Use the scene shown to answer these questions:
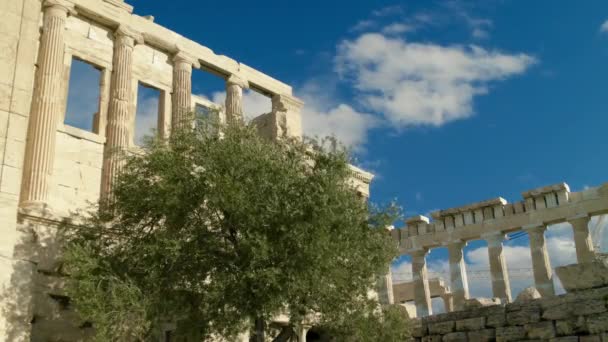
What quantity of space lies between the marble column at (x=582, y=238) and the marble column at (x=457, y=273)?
444 centimetres

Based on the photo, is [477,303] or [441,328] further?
[441,328]

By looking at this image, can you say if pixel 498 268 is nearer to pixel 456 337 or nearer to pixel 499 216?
pixel 499 216

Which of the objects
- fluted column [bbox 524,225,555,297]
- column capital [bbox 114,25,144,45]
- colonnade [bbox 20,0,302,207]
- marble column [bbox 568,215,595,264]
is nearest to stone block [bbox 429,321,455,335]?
colonnade [bbox 20,0,302,207]

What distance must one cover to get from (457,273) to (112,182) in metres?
14.9

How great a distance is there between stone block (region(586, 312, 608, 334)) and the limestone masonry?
23 millimetres

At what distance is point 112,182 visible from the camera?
17.2 metres

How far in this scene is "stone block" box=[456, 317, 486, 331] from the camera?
1491 centimetres

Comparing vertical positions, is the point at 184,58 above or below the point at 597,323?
above

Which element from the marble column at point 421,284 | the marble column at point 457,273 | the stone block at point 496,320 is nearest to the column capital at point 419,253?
the marble column at point 421,284

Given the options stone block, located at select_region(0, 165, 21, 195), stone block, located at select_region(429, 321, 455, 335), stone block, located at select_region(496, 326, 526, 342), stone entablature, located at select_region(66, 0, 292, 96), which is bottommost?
stone block, located at select_region(496, 326, 526, 342)

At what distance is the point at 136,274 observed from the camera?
42.4 ft

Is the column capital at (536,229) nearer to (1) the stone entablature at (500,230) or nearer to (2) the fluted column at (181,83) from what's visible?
(1) the stone entablature at (500,230)

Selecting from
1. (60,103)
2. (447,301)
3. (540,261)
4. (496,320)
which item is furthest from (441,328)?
(447,301)

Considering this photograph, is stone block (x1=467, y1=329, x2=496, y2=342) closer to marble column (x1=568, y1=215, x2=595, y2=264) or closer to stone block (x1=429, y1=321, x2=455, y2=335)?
stone block (x1=429, y1=321, x2=455, y2=335)
